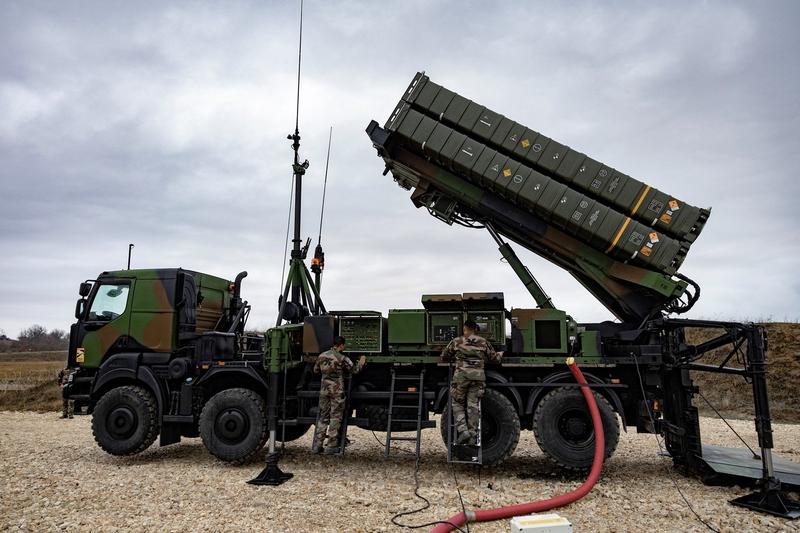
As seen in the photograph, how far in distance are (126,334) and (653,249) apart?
794 cm

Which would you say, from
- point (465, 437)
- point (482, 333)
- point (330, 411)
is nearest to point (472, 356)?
point (482, 333)

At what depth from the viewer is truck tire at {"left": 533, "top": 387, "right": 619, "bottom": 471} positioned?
6.99 m

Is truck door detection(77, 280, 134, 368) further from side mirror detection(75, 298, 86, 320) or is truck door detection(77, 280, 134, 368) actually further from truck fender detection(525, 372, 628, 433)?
truck fender detection(525, 372, 628, 433)

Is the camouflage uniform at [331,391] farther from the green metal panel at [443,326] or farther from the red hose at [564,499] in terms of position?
the red hose at [564,499]

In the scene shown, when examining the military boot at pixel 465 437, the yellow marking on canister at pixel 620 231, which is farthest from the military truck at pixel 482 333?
the military boot at pixel 465 437

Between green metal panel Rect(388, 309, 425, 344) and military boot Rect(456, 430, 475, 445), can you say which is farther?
green metal panel Rect(388, 309, 425, 344)

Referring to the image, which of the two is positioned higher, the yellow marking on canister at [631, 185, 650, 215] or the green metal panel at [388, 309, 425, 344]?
the yellow marking on canister at [631, 185, 650, 215]

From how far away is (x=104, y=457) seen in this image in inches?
342

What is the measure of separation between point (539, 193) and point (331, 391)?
13.1ft

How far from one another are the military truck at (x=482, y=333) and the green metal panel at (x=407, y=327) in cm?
1

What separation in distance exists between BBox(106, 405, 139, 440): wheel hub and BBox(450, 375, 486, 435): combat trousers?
15.8 ft

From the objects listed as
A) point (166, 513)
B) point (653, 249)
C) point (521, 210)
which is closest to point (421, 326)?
point (521, 210)

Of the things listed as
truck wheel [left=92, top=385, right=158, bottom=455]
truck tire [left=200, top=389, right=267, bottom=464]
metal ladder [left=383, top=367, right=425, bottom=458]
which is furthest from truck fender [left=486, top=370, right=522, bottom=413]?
truck wheel [left=92, top=385, right=158, bottom=455]

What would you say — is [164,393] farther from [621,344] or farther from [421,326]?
[621,344]
